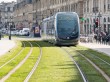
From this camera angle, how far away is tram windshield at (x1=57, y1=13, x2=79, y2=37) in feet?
163

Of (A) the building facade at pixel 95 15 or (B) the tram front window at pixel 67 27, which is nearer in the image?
(B) the tram front window at pixel 67 27

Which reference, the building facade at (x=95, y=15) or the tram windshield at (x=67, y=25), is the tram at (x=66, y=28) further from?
the building facade at (x=95, y=15)

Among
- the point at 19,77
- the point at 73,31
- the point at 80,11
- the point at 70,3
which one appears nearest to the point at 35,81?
the point at 19,77

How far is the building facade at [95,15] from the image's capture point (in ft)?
266

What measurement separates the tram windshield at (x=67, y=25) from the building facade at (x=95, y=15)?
968 inches

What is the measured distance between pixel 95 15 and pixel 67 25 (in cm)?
2808

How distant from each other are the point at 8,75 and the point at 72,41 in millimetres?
29371

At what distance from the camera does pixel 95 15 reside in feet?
255

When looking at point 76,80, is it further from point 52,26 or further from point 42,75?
point 52,26

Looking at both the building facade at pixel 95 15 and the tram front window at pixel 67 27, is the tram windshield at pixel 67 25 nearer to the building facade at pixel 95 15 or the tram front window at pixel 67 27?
the tram front window at pixel 67 27

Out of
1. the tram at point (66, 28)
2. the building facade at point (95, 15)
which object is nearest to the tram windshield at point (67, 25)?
the tram at point (66, 28)

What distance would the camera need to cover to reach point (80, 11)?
9812cm

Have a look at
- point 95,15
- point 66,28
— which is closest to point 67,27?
point 66,28

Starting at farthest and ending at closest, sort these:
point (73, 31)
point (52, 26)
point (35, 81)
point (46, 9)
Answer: point (46, 9) → point (52, 26) → point (73, 31) → point (35, 81)
